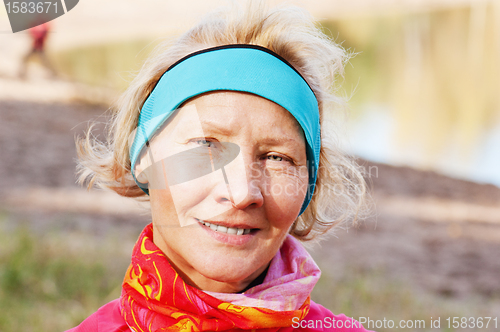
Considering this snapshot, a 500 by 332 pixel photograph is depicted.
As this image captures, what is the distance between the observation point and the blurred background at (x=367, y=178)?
131 inches

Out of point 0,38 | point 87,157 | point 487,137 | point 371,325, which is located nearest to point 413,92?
point 487,137

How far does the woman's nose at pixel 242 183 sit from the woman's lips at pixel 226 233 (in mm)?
94

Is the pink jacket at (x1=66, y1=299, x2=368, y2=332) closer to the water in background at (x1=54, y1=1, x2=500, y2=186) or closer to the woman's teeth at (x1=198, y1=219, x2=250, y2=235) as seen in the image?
the woman's teeth at (x1=198, y1=219, x2=250, y2=235)

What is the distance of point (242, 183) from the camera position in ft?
4.87

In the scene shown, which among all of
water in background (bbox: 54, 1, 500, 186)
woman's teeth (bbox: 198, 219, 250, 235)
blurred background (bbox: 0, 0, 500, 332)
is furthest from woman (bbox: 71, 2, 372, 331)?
water in background (bbox: 54, 1, 500, 186)

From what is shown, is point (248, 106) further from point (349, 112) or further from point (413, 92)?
point (413, 92)

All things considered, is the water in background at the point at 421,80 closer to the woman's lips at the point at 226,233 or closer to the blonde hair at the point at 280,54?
the blonde hair at the point at 280,54

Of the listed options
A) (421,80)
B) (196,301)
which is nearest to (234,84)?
(196,301)

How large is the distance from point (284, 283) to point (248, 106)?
65cm

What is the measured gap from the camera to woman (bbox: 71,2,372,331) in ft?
5.02

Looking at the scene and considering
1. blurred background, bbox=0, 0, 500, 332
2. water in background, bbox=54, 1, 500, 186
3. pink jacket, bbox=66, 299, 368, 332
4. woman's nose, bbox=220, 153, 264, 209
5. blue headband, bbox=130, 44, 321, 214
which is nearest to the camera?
woman's nose, bbox=220, 153, 264, 209

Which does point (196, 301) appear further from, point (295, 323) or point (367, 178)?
point (367, 178)

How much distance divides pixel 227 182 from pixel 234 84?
0.33 m

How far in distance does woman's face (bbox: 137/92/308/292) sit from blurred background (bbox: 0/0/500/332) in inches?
A: 26.4
